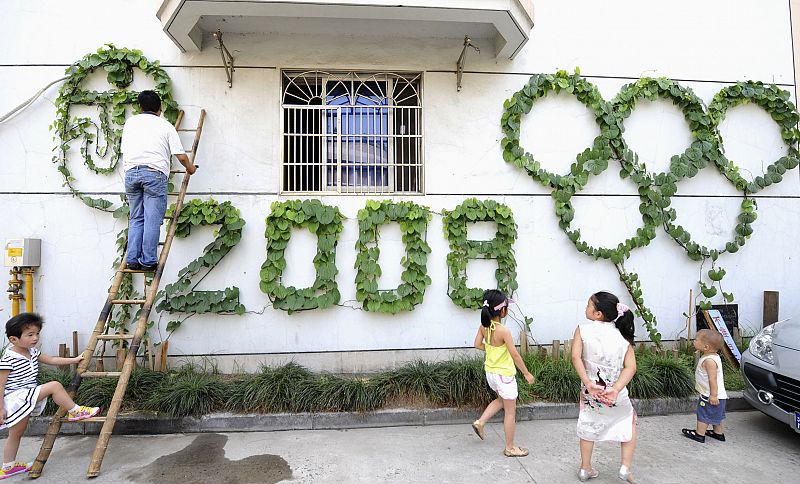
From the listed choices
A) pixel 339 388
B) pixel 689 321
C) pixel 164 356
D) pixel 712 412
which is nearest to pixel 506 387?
pixel 339 388

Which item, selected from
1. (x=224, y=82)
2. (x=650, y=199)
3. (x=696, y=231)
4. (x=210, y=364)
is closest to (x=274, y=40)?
(x=224, y=82)

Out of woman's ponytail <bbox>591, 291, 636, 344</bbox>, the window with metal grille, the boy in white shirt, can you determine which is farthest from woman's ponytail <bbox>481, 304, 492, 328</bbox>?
the window with metal grille

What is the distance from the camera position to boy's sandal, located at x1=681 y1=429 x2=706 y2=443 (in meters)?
4.30

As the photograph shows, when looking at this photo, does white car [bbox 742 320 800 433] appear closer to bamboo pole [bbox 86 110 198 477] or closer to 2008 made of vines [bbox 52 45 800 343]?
2008 made of vines [bbox 52 45 800 343]

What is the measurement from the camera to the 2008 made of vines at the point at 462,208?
17.8 ft

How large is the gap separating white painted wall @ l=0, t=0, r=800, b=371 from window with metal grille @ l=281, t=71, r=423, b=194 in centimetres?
18

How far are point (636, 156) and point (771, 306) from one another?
2718 millimetres

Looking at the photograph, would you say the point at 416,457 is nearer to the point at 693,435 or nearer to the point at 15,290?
the point at 693,435

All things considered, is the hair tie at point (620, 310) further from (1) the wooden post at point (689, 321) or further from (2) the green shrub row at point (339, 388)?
(1) the wooden post at point (689, 321)

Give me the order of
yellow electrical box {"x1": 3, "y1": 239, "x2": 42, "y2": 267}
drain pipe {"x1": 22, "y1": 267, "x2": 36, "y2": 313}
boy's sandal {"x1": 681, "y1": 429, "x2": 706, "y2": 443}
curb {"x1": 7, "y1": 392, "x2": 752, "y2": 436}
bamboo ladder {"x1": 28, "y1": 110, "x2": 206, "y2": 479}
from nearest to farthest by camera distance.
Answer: bamboo ladder {"x1": 28, "y1": 110, "x2": 206, "y2": 479} → boy's sandal {"x1": 681, "y1": 429, "x2": 706, "y2": 443} → curb {"x1": 7, "y1": 392, "x2": 752, "y2": 436} → yellow electrical box {"x1": 3, "y1": 239, "x2": 42, "y2": 267} → drain pipe {"x1": 22, "y1": 267, "x2": 36, "y2": 313}

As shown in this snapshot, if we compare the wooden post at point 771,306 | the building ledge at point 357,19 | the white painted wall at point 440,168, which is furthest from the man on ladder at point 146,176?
the wooden post at point 771,306

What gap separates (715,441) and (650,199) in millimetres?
2991

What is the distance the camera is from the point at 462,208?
18.7 ft

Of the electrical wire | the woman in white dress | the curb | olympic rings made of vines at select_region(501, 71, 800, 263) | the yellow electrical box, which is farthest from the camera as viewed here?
olympic rings made of vines at select_region(501, 71, 800, 263)
